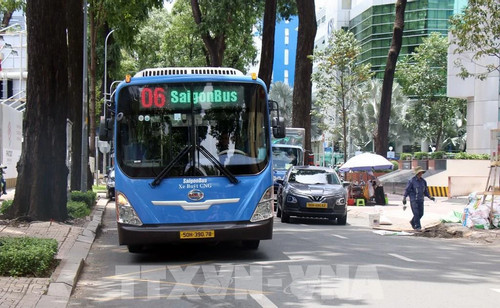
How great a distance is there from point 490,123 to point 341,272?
37784mm

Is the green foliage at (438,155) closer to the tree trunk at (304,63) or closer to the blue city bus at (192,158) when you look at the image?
the tree trunk at (304,63)

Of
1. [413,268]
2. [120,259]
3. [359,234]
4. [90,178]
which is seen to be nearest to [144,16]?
[90,178]

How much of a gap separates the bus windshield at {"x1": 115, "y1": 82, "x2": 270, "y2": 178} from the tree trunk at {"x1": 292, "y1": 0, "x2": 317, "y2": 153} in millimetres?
18023

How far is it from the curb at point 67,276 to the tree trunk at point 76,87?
9.12m

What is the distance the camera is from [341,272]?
32.7 feet

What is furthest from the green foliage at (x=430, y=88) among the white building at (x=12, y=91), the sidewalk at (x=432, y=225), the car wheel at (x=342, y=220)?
the car wheel at (x=342, y=220)

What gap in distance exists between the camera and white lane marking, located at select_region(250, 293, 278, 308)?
767cm

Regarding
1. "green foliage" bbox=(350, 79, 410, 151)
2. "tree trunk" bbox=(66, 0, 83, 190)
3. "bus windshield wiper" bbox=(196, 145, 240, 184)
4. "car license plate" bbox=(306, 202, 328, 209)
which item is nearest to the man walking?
"car license plate" bbox=(306, 202, 328, 209)

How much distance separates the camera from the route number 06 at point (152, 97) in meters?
11.4

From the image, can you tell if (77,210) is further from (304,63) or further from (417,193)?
(304,63)

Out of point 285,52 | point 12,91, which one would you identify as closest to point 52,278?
point 12,91

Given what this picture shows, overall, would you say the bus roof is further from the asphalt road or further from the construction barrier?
the construction barrier

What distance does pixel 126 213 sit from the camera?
1118 centimetres

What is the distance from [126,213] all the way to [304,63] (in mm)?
19284
